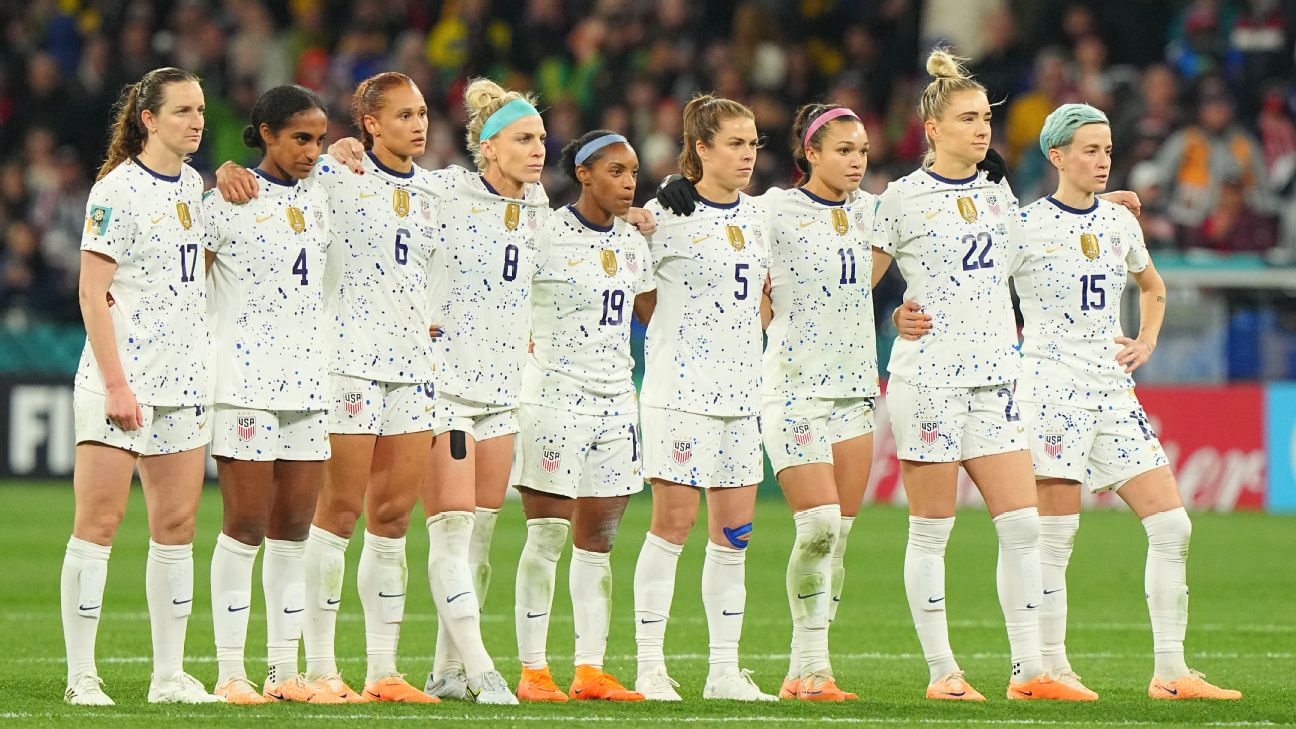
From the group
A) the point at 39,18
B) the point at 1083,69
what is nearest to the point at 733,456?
the point at 1083,69

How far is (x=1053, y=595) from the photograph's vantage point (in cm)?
883

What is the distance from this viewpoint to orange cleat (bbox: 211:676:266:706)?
314 inches

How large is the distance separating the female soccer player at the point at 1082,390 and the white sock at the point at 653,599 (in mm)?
1643

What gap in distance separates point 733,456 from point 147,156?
263cm

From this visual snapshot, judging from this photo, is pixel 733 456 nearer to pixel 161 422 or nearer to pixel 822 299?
pixel 822 299

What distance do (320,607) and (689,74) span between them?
1446 centimetres

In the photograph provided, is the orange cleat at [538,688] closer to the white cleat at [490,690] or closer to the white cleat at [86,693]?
the white cleat at [490,690]

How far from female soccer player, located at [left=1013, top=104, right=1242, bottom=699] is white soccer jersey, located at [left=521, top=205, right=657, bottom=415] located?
173 cm

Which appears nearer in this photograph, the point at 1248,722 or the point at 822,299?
the point at 1248,722

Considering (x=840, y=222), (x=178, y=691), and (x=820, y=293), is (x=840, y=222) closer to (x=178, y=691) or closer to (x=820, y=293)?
(x=820, y=293)

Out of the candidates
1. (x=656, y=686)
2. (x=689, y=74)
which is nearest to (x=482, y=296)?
(x=656, y=686)

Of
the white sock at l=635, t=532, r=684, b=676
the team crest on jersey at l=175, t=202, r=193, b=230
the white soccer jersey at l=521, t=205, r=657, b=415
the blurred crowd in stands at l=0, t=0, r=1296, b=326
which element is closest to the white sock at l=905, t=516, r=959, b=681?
the white sock at l=635, t=532, r=684, b=676

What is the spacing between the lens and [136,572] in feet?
46.5

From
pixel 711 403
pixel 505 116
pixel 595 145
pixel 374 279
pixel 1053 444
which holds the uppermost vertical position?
pixel 505 116
